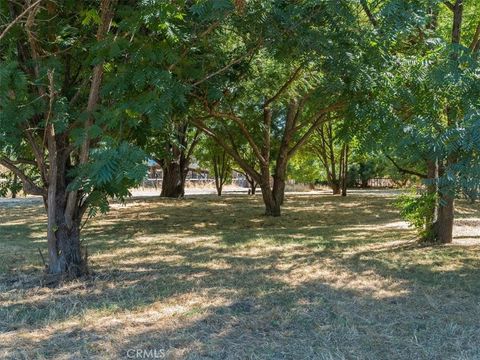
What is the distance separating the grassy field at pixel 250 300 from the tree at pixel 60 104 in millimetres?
841

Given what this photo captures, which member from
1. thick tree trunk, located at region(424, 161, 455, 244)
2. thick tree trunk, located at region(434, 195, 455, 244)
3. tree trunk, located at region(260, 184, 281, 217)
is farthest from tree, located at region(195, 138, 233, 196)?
thick tree trunk, located at region(434, 195, 455, 244)

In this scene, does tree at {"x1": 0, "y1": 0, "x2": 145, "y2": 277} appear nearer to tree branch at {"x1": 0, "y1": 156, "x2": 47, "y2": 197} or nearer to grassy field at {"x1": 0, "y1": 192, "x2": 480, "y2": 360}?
tree branch at {"x1": 0, "y1": 156, "x2": 47, "y2": 197}

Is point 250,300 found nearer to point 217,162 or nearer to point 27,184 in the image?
point 27,184

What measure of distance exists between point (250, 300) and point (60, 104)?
2.76 meters

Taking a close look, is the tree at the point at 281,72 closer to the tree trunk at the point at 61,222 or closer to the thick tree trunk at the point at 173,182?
the tree trunk at the point at 61,222

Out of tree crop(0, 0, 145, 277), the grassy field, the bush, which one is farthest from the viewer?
the bush

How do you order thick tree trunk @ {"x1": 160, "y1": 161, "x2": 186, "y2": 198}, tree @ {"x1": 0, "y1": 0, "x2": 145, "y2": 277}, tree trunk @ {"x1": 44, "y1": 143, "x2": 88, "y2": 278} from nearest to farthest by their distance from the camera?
tree @ {"x1": 0, "y1": 0, "x2": 145, "y2": 277}
tree trunk @ {"x1": 44, "y1": 143, "x2": 88, "y2": 278}
thick tree trunk @ {"x1": 160, "y1": 161, "x2": 186, "y2": 198}

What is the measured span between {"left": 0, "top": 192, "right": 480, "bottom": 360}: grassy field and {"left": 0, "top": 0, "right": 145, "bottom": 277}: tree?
0.84m

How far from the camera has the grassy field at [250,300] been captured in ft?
11.8

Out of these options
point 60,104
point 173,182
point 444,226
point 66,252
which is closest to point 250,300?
point 66,252

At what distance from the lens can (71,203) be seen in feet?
18.4

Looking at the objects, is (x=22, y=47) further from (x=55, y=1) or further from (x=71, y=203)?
(x=71, y=203)

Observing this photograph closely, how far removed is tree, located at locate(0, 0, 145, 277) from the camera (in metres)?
4.73

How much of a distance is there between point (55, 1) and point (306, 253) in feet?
15.7
